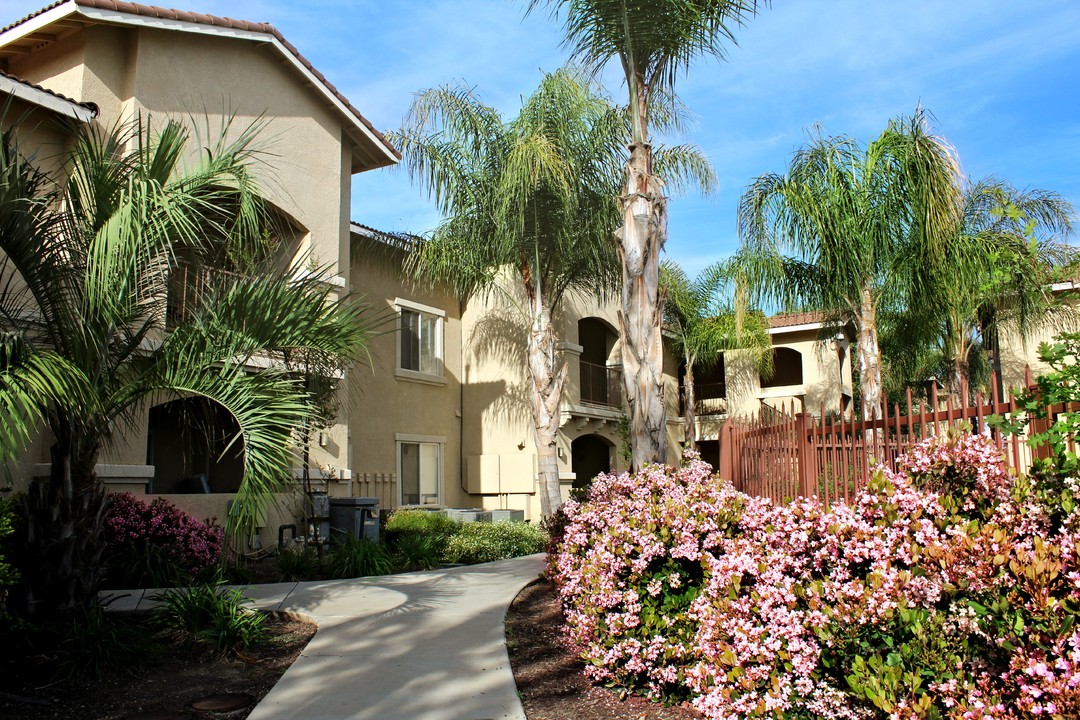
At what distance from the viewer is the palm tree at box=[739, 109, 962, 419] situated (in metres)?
13.8

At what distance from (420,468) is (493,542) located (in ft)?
17.5

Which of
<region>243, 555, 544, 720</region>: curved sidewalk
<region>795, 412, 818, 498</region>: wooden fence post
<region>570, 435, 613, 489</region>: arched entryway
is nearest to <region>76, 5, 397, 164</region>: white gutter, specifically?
<region>243, 555, 544, 720</region>: curved sidewalk

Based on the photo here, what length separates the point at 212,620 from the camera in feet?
26.0

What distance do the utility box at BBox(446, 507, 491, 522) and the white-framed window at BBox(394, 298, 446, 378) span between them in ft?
10.4

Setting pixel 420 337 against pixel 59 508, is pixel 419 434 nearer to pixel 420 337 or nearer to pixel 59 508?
pixel 420 337

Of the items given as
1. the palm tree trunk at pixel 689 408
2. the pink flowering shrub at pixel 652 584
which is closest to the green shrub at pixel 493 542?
the pink flowering shrub at pixel 652 584

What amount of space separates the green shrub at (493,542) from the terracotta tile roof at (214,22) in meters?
7.36

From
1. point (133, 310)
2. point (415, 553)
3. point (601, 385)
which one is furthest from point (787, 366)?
point (133, 310)

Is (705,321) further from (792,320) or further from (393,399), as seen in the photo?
(393,399)

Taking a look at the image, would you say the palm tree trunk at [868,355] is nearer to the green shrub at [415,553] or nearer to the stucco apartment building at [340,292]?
the stucco apartment building at [340,292]

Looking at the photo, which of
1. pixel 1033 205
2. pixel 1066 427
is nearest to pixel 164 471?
pixel 1066 427

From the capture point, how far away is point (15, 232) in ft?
22.5

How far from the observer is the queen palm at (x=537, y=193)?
52.7 ft

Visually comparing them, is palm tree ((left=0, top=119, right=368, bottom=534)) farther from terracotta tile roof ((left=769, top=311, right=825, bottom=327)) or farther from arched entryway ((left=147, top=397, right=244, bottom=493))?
terracotta tile roof ((left=769, top=311, right=825, bottom=327))
